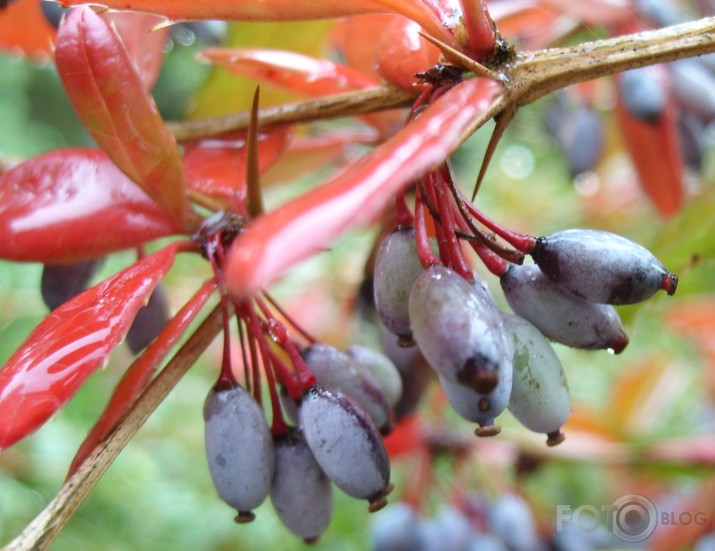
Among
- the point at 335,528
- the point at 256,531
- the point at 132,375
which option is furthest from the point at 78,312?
the point at 335,528

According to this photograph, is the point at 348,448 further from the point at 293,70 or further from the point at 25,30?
the point at 25,30

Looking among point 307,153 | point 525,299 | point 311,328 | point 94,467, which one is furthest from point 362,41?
point 311,328

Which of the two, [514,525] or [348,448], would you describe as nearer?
[348,448]

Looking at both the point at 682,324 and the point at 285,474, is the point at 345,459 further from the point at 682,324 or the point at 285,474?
the point at 682,324

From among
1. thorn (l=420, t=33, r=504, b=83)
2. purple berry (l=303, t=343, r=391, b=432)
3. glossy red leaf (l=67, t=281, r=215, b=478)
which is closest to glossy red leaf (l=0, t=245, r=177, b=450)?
glossy red leaf (l=67, t=281, r=215, b=478)

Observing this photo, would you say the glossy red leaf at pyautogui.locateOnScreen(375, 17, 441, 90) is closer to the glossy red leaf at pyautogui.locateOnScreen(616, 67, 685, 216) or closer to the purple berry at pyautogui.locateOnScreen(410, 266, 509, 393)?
the purple berry at pyautogui.locateOnScreen(410, 266, 509, 393)

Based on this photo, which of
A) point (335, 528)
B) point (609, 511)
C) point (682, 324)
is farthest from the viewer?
point (335, 528)
